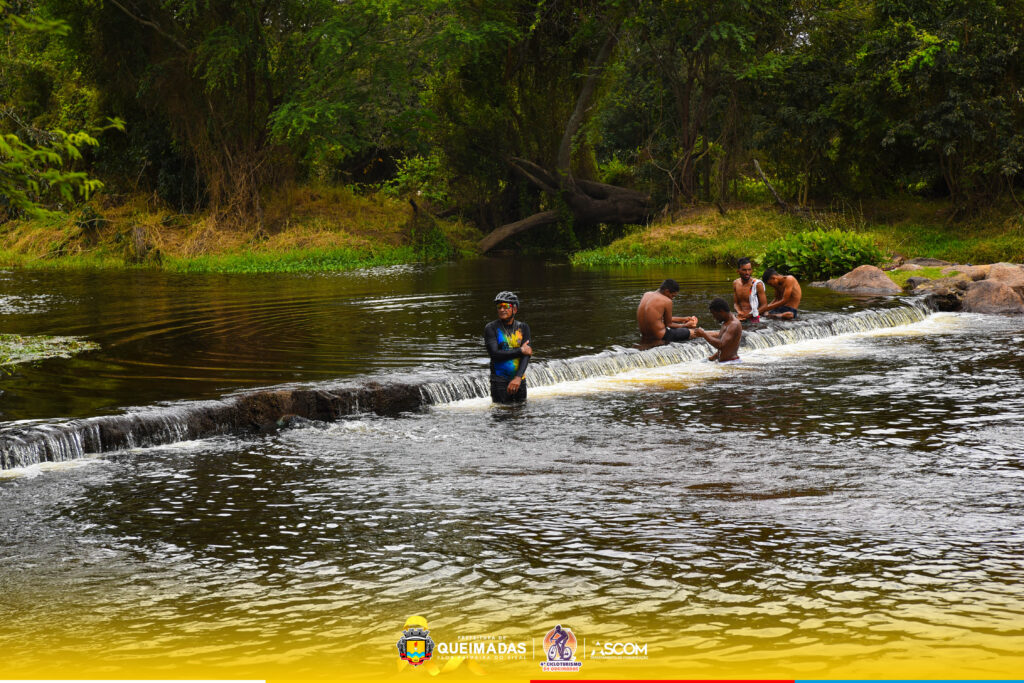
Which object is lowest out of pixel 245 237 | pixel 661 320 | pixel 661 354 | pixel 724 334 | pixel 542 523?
pixel 542 523

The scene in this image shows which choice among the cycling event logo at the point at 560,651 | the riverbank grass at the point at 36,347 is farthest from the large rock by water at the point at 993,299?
the cycling event logo at the point at 560,651

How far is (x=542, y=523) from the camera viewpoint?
850 cm

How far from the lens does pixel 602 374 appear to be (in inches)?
607

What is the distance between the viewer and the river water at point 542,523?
20.6ft

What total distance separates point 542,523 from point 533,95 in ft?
111

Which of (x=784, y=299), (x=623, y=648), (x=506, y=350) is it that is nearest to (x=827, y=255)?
(x=784, y=299)

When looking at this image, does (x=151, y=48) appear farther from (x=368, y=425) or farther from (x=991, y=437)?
(x=991, y=437)

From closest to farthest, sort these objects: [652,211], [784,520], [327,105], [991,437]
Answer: [784,520] < [991,437] < [327,105] < [652,211]

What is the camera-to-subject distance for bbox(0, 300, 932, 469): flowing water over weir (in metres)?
10.9

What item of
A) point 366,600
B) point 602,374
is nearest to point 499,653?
point 366,600

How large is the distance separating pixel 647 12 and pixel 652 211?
7.82 m

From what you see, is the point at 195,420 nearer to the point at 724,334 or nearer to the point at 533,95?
the point at 724,334

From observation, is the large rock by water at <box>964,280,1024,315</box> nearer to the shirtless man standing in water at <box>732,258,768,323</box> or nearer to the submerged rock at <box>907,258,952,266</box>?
the submerged rock at <box>907,258,952,266</box>

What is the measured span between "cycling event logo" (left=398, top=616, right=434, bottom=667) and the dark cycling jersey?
7.06 metres
